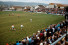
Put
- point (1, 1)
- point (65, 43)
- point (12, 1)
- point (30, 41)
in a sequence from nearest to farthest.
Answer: point (65, 43) → point (30, 41) → point (1, 1) → point (12, 1)

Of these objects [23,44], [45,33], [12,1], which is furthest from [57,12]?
[23,44]

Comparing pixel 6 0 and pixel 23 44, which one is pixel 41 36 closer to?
pixel 23 44

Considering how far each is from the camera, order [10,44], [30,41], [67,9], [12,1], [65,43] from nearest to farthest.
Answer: [67,9] < [65,43] < [30,41] < [10,44] < [12,1]

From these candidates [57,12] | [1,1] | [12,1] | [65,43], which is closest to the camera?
[65,43]

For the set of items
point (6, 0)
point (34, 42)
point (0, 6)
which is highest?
point (6, 0)

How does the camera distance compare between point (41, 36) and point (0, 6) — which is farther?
point (0, 6)

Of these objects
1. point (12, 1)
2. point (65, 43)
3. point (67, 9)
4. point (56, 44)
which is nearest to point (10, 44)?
point (56, 44)

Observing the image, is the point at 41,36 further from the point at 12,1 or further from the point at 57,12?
the point at 57,12

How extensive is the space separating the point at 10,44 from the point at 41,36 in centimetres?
197

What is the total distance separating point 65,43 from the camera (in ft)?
13.9

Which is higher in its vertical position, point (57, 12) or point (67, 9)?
point (67, 9)

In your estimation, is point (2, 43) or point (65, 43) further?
point (2, 43)

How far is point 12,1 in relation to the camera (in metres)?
8.76

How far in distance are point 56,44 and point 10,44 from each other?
2.80 m
